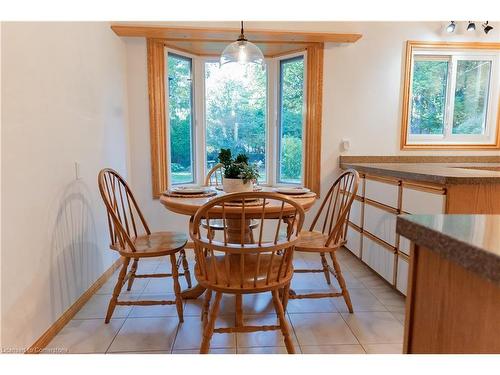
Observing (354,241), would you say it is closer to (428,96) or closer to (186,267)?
(186,267)

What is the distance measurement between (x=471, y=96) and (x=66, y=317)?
401 cm

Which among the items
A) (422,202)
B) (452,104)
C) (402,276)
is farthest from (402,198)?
(452,104)

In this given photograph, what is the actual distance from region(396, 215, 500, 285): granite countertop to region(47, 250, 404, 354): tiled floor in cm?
124

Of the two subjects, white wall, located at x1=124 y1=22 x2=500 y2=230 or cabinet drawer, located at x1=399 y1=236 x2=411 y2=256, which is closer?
cabinet drawer, located at x1=399 y1=236 x2=411 y2=256

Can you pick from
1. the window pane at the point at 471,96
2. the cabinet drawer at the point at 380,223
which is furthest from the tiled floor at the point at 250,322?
the window pane at the point at 471,96

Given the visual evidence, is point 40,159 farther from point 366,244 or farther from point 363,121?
point 363,121

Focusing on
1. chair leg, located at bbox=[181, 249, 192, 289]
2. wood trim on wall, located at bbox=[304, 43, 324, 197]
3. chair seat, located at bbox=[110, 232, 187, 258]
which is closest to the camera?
chair seat, located at bbox=[110, 232, 187, 258]

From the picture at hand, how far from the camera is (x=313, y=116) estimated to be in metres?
3.25

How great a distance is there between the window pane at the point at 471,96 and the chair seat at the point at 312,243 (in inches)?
87.4

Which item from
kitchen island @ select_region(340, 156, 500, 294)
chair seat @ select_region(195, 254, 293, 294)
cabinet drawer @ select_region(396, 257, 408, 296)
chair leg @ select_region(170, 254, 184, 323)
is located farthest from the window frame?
chair leg @ select_region(170, 254, 184, 323)

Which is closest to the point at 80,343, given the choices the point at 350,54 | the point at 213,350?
the point at 213,350

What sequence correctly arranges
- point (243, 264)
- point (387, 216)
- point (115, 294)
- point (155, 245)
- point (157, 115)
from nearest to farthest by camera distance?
point (243, 264), point (115, 294), point (155, 245), point (387, 216), point (157, 115)

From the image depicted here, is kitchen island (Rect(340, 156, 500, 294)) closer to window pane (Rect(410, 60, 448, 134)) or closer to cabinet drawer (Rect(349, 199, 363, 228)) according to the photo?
cabinet drawer (Rect(349, 199, 363, 228))

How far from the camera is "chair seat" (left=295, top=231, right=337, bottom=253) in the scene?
2.03 meters
